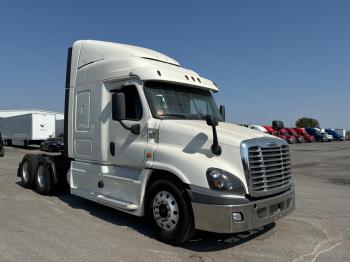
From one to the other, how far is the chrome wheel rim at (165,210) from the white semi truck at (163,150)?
0.02 m

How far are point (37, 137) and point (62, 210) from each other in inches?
1139

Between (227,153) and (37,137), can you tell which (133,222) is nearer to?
(227,153)

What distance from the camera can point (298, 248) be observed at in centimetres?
578

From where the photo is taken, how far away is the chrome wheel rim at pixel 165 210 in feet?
19.3

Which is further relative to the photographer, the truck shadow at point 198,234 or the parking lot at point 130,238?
the truck shadow at point 198,234

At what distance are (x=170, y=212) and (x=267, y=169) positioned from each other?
5.28 feet

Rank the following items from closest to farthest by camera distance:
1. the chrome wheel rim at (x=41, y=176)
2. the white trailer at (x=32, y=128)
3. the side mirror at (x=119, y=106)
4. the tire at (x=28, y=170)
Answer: the side mirror at (x=119, y=106) → the chrome wheel rim at (x=41, y=176) → the tire at (x=28, y=170) → the white trailer at (x=32, y=128)

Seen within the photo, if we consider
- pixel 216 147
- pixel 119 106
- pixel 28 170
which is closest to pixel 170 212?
pixel 216 147

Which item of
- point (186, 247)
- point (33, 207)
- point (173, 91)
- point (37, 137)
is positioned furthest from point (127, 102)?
point (37, 137)

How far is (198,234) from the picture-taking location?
6367 millimetres

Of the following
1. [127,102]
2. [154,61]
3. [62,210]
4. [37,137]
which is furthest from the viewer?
[37,137]

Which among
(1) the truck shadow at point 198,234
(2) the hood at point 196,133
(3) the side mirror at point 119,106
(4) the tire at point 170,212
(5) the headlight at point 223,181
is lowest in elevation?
(1) the truck shadow at point 198,234

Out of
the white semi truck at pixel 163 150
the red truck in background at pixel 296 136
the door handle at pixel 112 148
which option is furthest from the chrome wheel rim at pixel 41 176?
the red truck in background at pixel 296 136

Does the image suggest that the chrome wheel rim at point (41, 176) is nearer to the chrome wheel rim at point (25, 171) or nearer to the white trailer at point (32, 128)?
the chrome wheel rim at point (25, 171)
